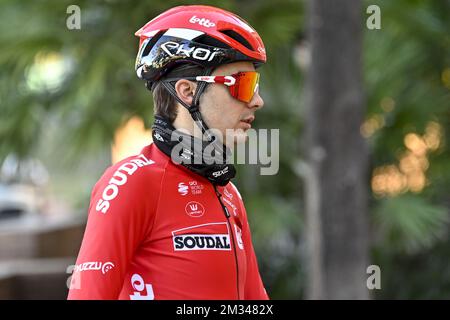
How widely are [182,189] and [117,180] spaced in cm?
20

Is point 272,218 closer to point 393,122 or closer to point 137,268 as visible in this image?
point 393,122

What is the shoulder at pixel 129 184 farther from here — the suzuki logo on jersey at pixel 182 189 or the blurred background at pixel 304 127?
the blurred background at pixel 304 127

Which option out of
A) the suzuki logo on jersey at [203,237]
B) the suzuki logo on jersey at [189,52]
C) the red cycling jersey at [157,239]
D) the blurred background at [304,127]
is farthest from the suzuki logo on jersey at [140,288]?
the blurred background at [304,127]

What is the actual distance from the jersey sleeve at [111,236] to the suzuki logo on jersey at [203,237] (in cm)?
10

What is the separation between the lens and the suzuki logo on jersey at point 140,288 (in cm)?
229

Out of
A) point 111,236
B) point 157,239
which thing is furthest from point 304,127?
point 111,236

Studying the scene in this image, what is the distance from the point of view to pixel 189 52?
2.43 m

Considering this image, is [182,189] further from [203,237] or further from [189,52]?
[189,52]

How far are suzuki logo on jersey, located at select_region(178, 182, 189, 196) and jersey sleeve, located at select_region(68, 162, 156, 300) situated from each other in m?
0.13

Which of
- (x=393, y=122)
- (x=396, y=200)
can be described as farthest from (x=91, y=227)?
(x=393, y=122)

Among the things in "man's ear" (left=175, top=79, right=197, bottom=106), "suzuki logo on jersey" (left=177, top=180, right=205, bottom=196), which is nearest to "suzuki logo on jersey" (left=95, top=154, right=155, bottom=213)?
"suzuki logo on jersey" (left=177, top=180, right=205, bottom=196)

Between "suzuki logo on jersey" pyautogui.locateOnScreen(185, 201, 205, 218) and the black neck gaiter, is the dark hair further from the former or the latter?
"suzuki logo on jersey" pyautogui.locateOnScreen(185, 201, 205, 218)

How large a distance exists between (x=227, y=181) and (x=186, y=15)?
1.52 ft

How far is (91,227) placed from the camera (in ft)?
7.20
